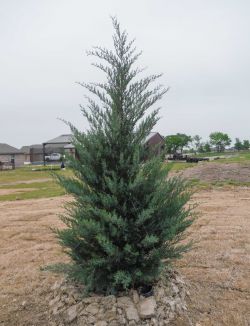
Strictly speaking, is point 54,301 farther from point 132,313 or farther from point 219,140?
point 219,140

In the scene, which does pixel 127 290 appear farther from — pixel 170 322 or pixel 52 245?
pixel 52 245

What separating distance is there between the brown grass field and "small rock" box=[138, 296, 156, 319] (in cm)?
34

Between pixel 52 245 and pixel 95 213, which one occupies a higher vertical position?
pixel 95 213

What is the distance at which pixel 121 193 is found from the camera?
4457 mm

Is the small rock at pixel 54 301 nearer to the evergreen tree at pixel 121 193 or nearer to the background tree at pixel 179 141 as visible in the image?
the evergreen tree at pixel 121 193

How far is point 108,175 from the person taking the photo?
454 centimetres

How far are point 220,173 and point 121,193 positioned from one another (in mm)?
18809

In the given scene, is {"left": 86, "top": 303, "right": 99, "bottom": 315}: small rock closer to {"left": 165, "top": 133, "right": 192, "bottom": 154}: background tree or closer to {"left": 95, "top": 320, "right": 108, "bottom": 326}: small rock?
{"left": 95, "top": 320, "right": 108, "bottom": 326}: small rock

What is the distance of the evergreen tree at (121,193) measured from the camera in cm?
439

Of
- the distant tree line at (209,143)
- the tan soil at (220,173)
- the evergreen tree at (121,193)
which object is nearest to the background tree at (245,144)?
the distant tree line at (209,143)

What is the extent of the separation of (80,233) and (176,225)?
1298 millimetres

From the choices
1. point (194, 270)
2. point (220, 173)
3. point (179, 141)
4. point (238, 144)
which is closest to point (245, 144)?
point (238, 144)

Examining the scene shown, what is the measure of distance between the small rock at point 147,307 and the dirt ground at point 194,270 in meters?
0.38

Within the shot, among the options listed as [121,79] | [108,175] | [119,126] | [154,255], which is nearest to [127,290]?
[154,255]
